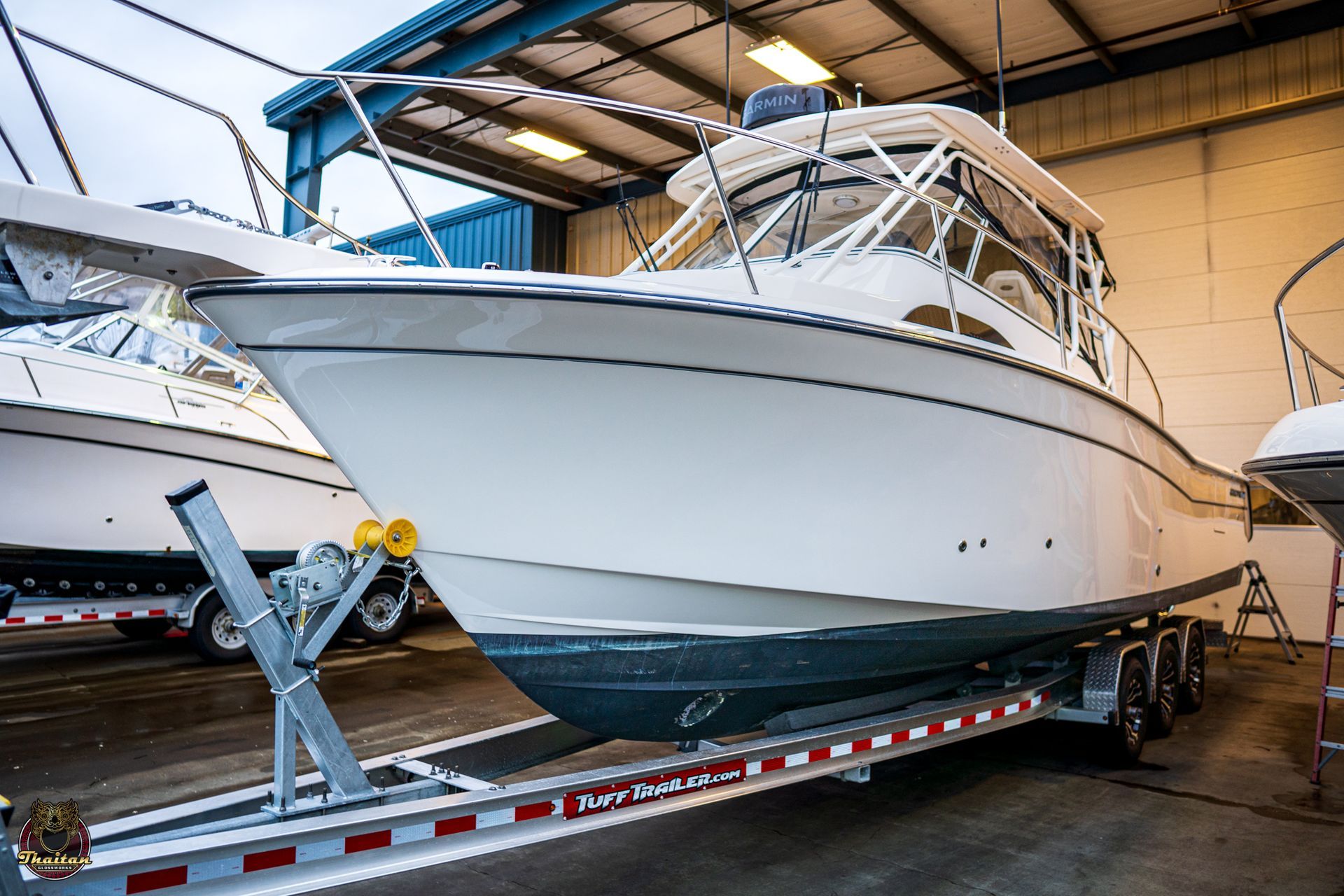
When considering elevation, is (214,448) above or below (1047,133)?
below

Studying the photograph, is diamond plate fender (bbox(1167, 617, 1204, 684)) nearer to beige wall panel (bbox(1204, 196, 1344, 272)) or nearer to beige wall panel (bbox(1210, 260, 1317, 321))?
beige wall panel (bbox(1210, 260, 1317, 321))

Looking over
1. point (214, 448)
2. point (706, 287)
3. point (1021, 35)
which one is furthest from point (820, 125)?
point (1021, 35)

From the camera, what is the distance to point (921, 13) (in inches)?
306

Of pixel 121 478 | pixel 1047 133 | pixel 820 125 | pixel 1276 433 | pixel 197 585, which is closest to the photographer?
pixel 1276 433

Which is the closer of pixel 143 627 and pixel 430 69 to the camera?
pixel 143 627

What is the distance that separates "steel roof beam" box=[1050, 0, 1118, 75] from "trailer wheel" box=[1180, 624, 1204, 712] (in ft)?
17.3

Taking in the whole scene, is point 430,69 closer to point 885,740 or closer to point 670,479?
point 670,479

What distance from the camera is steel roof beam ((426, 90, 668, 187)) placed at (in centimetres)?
928

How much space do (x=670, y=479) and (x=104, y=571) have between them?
4935 mm

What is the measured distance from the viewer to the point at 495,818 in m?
2.05

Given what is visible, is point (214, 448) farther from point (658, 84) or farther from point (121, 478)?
point (658, 84)

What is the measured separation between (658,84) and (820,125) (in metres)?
5.96

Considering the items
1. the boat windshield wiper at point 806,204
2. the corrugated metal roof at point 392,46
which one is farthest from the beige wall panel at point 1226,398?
the corrugated metal roof at point 392,46

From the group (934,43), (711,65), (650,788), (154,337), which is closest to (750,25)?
(711,65)
